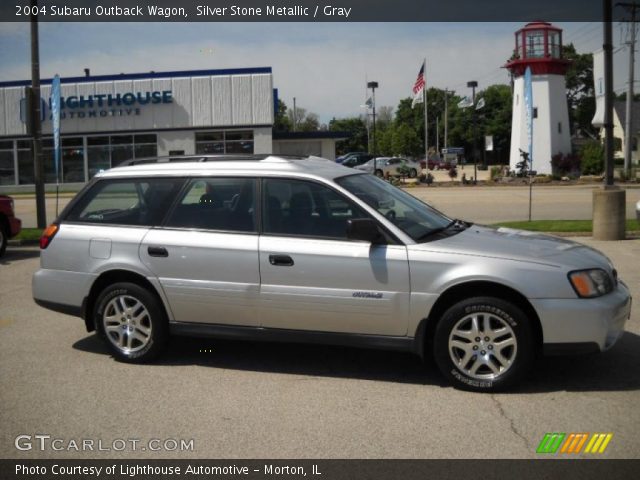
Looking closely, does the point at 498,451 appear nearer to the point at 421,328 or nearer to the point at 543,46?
the point at 421,328

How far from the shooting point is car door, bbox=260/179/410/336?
5.27 m

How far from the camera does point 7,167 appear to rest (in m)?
41.8

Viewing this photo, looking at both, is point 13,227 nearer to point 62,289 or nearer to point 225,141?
point 62,289

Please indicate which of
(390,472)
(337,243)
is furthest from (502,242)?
(390,472)

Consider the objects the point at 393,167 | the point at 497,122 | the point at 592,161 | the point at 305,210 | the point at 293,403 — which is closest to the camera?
the point at 293,403

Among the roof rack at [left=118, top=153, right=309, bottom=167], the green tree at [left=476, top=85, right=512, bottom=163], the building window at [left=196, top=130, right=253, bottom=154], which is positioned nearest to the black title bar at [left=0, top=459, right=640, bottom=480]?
the roof rack at [left=118, top=153, right=309, bottom=167]

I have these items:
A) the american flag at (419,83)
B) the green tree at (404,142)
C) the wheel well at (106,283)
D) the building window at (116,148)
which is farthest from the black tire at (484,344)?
the green tree at (404,142)

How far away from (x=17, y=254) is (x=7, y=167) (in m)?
32.0

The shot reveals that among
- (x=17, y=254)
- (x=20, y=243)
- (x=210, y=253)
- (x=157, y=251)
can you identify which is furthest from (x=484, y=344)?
(x=20, y=243)

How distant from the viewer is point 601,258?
18.4 feet

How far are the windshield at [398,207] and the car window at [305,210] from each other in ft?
0.54

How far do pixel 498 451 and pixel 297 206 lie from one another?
2.53 meters

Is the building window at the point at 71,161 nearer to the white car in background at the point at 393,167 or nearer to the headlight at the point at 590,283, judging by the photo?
the white car in background at the point at 393,167

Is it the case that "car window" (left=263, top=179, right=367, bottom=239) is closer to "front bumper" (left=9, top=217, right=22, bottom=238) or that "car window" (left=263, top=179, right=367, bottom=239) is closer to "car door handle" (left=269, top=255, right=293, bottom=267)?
"car door handle" (left=269, top=255, right=293, bottom=267)
